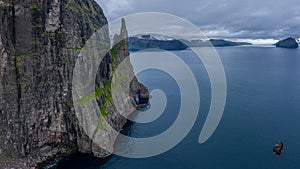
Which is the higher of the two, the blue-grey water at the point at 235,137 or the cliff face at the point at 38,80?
the cliff face at the point at 38,80

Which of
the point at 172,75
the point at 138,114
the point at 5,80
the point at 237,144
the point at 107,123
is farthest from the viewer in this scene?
the point at 172,75

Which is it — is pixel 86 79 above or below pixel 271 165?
above

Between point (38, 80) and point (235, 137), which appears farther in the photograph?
point (235, 137)

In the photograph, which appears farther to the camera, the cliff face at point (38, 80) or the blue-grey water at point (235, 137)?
the blue-grey water at point (235, 137)

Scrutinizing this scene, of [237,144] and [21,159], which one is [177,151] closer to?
[237,144]

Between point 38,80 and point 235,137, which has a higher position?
point 38,80

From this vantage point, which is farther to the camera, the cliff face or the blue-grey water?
the blue-grey water

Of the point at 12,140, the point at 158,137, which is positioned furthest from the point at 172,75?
the point at 12,140

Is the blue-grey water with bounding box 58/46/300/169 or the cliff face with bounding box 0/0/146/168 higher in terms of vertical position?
the cliff face with bounding box 0/0/146/168
